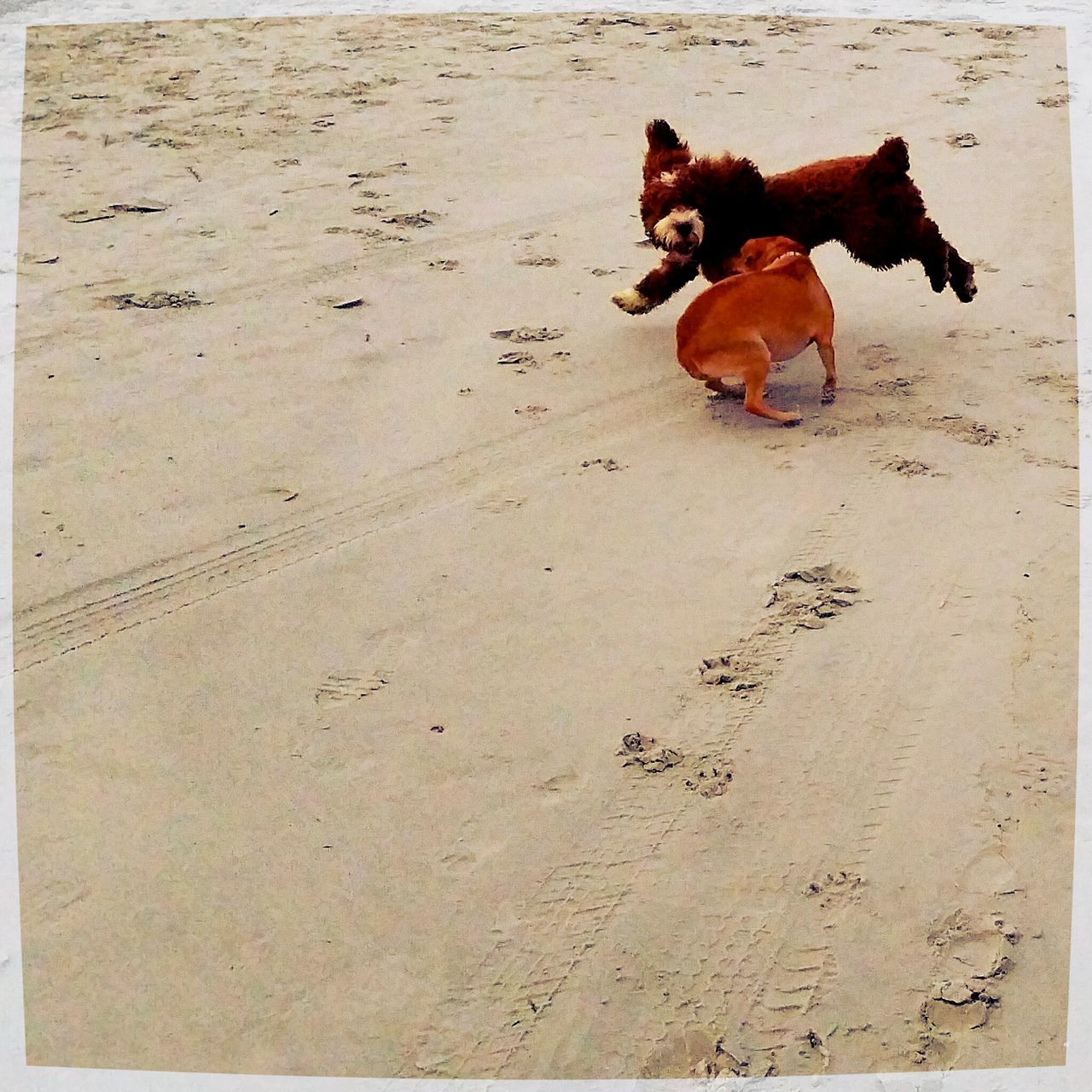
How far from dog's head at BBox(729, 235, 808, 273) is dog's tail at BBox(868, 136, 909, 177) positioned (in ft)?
0.68

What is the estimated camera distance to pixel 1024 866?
143 centimetres

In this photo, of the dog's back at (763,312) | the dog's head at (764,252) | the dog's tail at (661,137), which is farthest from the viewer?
the dog's tail at (661,137)

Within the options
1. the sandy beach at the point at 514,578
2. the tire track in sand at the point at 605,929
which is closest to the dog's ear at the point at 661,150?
the sandy beach at the point at 514,578

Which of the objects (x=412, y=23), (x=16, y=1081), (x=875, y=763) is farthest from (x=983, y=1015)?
(x=412, y=23)

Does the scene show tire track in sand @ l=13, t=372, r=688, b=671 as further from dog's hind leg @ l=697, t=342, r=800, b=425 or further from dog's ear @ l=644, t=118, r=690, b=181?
dog's ear @ l=644, t=118, r=690, b=181

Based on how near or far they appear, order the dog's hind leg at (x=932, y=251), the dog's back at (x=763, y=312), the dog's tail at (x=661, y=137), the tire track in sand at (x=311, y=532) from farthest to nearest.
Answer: the dog's tail at (x=661, y=137) → the dog's hind leg at (x=932, y=251) → the dog's back at (x=763, y=312) → the tire track in sand at (x=311, y=532)

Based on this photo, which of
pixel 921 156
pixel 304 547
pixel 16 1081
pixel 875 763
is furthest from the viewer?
pixel 921 156

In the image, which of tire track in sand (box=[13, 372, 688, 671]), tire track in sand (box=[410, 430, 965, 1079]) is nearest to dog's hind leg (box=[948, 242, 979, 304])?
tire track in sand (box=[13, 372, 688, 671])

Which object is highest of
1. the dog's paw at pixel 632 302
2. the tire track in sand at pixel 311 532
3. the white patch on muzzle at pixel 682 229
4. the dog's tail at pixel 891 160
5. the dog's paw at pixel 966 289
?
the dog's tail at pixel 891 160

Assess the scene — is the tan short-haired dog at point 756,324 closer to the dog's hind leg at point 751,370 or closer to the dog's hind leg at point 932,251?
the dog's hind leg at point 751,370

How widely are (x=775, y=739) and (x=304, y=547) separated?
80cm

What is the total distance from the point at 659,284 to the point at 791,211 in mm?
286

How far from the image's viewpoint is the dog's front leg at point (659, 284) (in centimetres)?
246

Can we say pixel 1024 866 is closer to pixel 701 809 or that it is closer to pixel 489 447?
pixel 701 809
